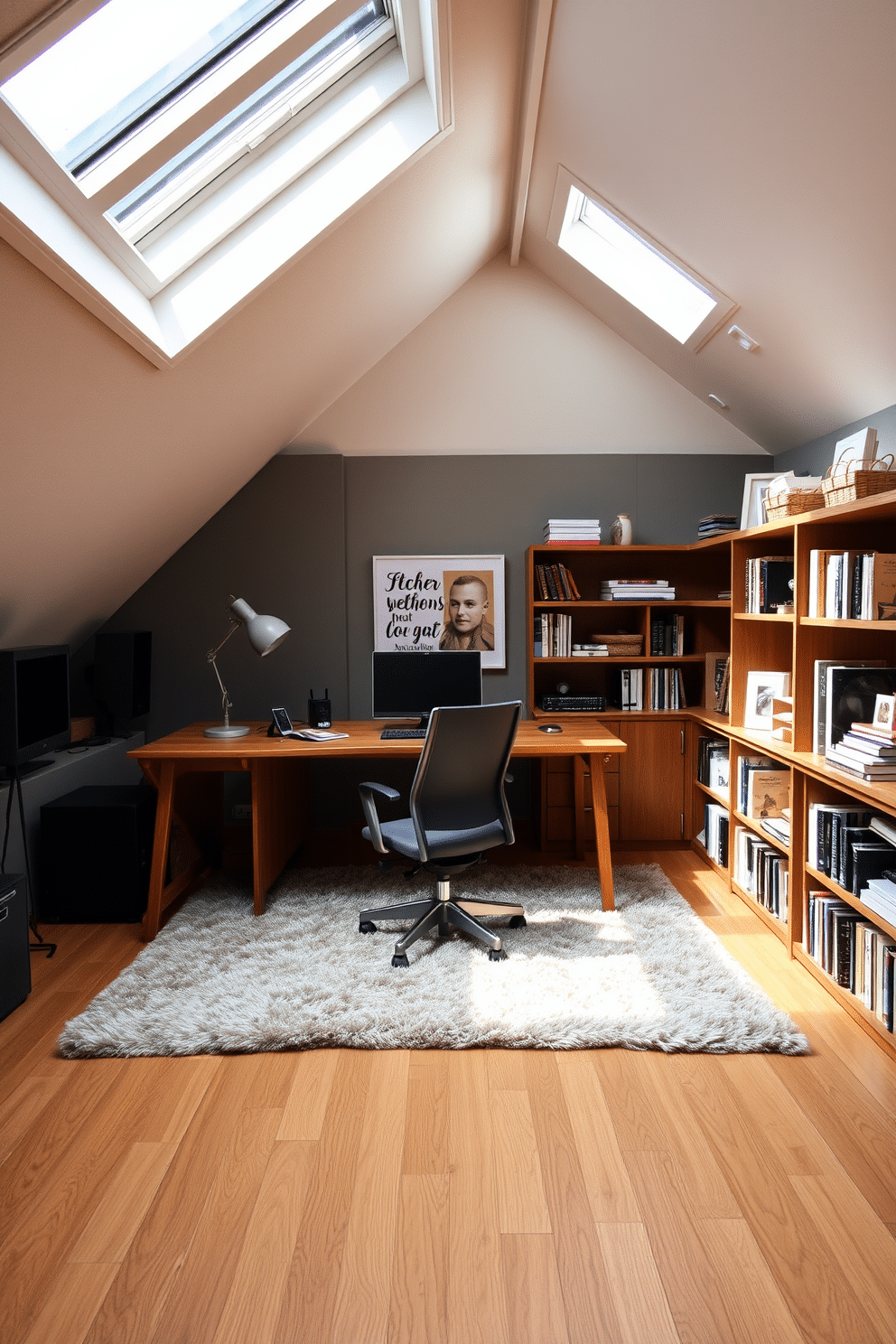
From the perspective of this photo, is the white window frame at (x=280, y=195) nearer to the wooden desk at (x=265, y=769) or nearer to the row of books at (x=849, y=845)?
the wooden desk at (x=265, y=769)

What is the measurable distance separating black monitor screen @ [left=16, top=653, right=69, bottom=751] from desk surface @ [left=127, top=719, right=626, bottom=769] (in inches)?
17.1

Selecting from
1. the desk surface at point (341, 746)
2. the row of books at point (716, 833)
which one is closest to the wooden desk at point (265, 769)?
the desk surface at point (341, 746)

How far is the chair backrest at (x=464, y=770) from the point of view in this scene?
11.0 ft

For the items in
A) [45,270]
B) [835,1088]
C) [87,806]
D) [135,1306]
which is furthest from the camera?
[87,806]

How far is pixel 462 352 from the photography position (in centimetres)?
523

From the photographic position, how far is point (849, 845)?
3088mm

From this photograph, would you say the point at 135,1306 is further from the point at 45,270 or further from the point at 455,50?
the point at 455,50

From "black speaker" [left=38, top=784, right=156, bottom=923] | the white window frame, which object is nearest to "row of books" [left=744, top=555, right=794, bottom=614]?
the white window frame

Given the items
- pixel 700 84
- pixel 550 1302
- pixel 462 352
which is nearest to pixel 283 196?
pixel 700 84

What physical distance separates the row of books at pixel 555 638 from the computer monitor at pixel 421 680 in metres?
0.66

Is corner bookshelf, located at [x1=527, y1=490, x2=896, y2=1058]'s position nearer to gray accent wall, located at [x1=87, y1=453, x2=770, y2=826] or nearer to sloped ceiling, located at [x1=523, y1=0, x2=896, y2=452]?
gray accent wall, located at [x1=87, y1=453, x2=770, y2=826]

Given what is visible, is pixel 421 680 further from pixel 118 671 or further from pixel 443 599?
pixel 118 671

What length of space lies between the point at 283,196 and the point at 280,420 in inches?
62.1

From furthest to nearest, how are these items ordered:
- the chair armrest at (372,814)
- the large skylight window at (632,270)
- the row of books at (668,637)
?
the row of books at (668,637), the large skylight window at (632,270), the chair armrest at (372,814)
